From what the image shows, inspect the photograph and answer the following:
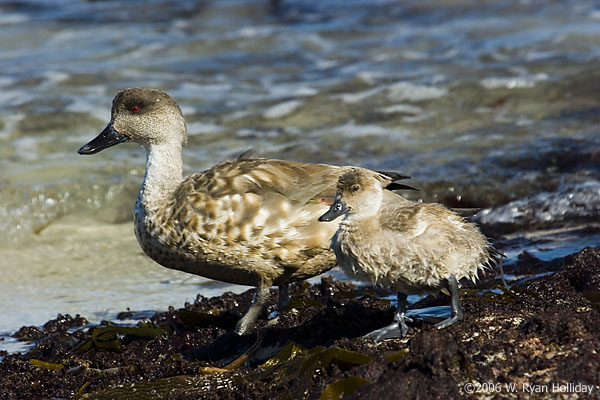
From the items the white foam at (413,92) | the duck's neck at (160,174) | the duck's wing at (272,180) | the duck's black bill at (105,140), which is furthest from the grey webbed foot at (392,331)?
the white foam at (413,92)

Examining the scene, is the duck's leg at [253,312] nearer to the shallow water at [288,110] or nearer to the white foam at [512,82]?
the shallow water at [288,110]

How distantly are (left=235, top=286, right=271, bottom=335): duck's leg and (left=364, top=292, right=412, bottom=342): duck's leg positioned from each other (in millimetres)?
1086

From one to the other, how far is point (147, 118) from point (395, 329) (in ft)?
8.49

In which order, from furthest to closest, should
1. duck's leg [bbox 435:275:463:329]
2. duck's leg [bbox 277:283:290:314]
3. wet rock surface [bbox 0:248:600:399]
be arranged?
duck's leg [bbox 277:283:290:314] < duck's leg [bbox 435:275:463:329] < wet rock surface [bbox 0:248:600:399]

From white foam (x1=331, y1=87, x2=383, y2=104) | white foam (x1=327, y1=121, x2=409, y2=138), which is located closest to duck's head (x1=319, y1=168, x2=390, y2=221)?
white foam (x1=327, y1=121, x2=409, y2=138)

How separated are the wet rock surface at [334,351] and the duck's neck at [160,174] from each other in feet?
2.56

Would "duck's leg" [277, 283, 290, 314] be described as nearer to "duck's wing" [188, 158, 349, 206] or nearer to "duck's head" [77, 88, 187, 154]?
"duck's wing" [188, 158, 349, 206]

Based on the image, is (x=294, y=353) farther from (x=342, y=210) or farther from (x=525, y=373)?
(x=525, y=373)

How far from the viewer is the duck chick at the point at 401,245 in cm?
414

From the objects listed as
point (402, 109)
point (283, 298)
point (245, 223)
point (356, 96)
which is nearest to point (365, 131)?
point (402, 109)

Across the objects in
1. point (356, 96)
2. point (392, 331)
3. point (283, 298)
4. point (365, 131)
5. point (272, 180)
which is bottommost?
point (365, 131)

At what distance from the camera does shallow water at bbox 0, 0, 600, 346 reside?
7.32 meters

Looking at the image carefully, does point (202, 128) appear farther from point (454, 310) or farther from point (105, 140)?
point (454, 310)

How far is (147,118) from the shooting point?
5906mm
